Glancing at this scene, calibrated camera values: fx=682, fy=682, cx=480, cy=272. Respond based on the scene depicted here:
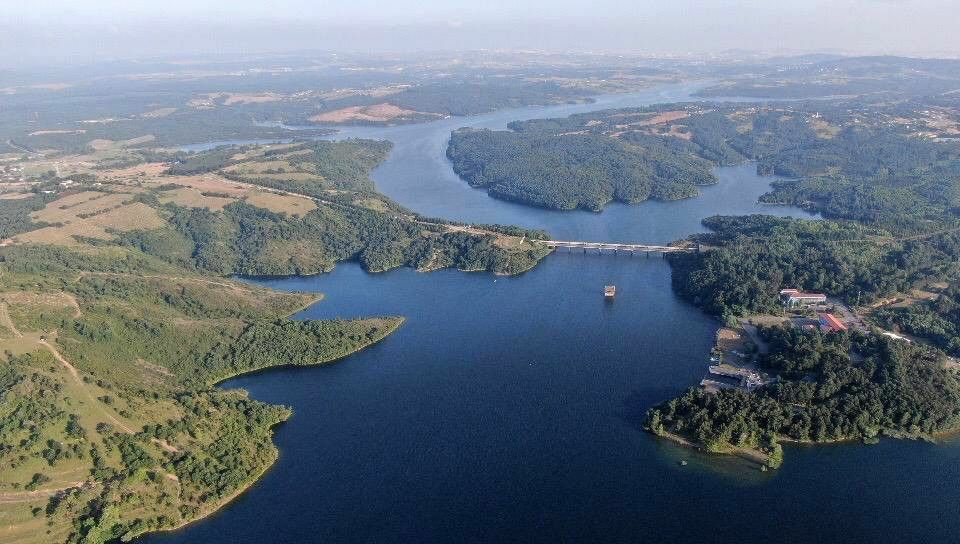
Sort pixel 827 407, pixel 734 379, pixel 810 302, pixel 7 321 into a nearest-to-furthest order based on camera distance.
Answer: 1. pixel 827 407
2. pixel 7 321
3. pixel 734 379
4. pixel 810 302

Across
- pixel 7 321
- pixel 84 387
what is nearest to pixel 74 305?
pixel 7 321

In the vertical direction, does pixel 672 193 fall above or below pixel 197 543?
above

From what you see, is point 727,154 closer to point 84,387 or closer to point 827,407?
point 827,407

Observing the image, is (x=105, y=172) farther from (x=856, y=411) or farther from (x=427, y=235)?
(x=856, y=411)

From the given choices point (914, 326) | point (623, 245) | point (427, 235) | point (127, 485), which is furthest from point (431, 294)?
point (914, 326)

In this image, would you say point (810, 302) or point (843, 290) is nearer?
point (810, 302)

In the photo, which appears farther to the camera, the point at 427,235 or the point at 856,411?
the point at 427,235
